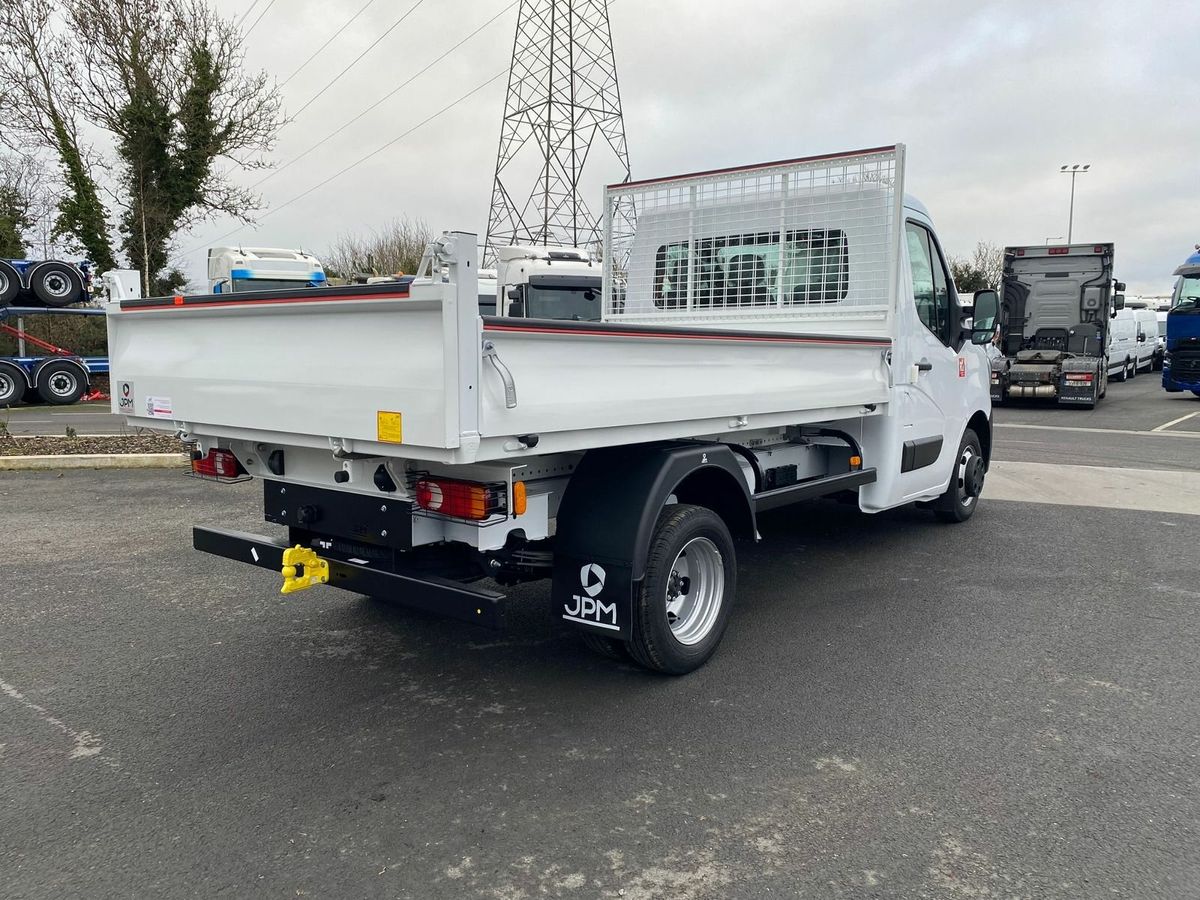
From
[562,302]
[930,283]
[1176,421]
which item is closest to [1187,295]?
[1176,421]

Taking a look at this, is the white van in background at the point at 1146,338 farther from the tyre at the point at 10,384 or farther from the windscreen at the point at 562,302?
the tyre at the point at 10,384

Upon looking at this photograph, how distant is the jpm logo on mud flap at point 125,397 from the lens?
4.38 m

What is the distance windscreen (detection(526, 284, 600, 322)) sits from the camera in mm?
12805

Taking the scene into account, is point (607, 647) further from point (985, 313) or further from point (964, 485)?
point (964, 485)

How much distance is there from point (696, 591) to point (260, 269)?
1480 cm

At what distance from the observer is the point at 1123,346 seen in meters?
26.5

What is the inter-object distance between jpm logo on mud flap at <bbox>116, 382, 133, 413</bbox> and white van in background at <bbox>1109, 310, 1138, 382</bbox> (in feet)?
84.6

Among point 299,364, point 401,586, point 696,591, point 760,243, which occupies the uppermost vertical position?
point 760,243

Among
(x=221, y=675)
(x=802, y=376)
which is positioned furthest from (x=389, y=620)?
(x=802, y=376)

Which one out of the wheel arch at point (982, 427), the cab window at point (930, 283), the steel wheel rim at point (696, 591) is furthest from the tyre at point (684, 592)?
the wheel arch at point (982, 427)

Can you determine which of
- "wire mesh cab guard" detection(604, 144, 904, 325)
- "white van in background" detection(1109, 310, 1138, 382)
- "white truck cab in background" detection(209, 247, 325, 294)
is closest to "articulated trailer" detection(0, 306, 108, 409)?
"white truck cab in background" detection(209, 247, 325, 294)

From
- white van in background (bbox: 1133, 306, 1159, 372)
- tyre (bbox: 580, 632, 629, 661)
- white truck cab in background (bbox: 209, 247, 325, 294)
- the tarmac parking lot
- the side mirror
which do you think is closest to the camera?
the tarmac parking lot

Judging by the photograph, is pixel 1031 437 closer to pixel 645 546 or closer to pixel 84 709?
pixel 645 546

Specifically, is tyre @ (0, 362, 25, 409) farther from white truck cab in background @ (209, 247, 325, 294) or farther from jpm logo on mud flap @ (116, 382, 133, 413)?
jpm logo on mud flap @ (116, 382, 133, 413)
